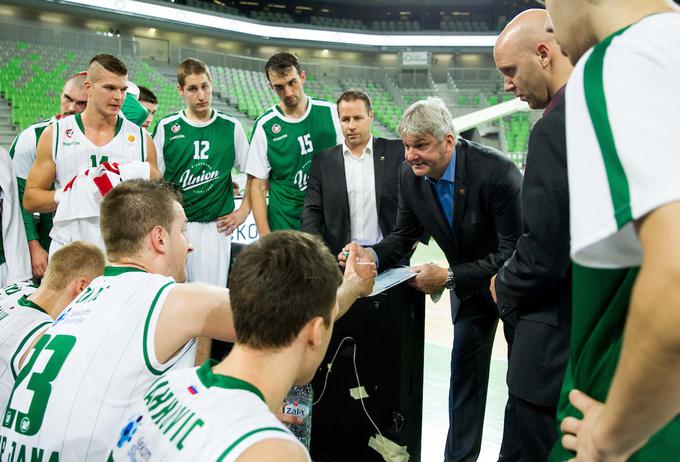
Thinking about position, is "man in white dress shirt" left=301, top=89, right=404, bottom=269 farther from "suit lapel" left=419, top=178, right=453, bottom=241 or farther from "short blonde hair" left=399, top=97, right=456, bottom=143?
"short blonde hair" left=399, top=97, right=456, bottom=143

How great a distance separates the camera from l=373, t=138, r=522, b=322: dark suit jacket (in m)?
2.61

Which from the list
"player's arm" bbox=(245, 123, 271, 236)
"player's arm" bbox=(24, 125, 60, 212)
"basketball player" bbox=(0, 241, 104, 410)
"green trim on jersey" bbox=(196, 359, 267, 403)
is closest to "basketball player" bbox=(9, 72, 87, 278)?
"player's arm" bbox=(24, 125, 60, 212)

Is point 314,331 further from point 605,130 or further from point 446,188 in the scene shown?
point 446,188

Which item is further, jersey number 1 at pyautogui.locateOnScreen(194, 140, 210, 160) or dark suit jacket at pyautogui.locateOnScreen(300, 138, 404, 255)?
jersey number 1 at pyautogui.locateOnScreen(194, 140, 210, 160)

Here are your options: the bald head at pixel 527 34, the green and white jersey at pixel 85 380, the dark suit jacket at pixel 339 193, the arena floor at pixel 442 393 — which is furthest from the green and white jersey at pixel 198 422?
the dark suit jacket at pixel 339 193

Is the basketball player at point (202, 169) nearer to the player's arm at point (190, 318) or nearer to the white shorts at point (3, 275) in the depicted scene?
the white shorts at point (3, 275)

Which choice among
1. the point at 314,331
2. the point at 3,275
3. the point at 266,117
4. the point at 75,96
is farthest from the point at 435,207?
the point at 75,96

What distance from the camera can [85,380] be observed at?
Result: 1.60 meters

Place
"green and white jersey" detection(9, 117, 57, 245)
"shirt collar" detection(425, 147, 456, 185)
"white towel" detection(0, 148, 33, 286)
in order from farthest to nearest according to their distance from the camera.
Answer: "green and white jersey" detection(9, 117, 57, 245), "white towel" detection(0, 148, 33, 286), "shirt collar" detection(425, 147, 456, 185)

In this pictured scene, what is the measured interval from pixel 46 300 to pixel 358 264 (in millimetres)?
1241

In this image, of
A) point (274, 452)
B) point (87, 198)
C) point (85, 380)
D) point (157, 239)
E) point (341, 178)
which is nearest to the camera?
point (274, 452)

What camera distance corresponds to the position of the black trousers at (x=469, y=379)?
9.27 ft

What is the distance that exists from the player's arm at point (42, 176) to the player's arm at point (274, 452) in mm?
3012

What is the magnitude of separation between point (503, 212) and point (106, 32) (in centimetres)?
Result: 2347
